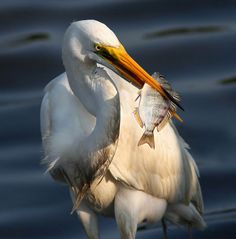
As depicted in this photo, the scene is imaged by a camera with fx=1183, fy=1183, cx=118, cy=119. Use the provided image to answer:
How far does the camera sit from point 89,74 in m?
8.03

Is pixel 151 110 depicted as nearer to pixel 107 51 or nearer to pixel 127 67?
pixel 127 67

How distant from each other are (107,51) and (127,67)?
0.18 meters

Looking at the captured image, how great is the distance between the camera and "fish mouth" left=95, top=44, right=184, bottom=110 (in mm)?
7688

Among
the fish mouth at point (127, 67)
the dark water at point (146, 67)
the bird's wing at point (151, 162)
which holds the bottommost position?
the dark water at point (146, 67)

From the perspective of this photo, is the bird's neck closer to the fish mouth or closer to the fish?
the fish mouth

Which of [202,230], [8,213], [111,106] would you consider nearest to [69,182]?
[111,106]

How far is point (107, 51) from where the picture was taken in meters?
7.69

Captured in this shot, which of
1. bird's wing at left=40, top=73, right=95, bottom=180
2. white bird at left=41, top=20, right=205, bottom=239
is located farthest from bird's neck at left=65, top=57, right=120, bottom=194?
bird's wing at left=40, top=73, right=95, bottom=180

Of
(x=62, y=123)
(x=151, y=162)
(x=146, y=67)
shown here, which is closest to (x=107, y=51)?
(x=62, y=123)

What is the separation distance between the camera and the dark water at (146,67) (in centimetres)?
1114

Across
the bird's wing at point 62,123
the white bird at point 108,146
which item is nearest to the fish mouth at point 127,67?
the white bird at point 108,146

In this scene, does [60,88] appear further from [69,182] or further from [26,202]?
[26,202]

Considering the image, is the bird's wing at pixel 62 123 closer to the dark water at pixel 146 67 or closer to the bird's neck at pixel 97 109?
the bird's neck at pixel 97 109

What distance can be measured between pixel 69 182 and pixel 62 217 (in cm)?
235
